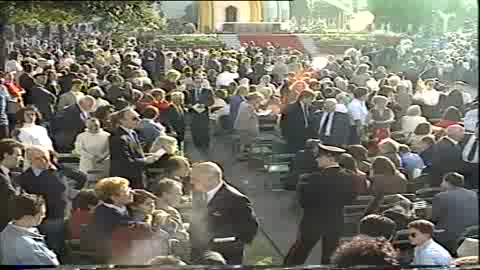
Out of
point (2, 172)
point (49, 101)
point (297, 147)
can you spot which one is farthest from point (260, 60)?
point (2, 172)

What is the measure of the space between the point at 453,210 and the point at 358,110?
15.3 inches

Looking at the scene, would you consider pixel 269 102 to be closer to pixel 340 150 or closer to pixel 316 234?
pixel 340 150

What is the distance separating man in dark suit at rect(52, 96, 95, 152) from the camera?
82.7 inches

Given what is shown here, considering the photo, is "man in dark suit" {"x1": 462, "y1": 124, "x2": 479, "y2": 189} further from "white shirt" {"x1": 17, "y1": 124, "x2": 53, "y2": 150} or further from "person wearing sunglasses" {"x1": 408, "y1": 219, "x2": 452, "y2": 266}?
"white shirt" {"x1": 17, "y1": 124, "x2": 53, "y2": 150}

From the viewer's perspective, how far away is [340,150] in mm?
→ 2162

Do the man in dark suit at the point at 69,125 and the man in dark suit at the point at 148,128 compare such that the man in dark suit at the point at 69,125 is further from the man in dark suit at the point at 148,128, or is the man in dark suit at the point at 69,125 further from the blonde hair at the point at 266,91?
the blonde hair at the point at 266,91

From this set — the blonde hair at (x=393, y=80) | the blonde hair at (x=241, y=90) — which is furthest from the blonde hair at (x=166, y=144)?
the blonde hair at (x=393, y=80)

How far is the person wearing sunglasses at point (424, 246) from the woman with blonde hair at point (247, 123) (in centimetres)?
51

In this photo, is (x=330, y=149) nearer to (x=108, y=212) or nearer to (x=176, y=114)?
(x=176, y=114)

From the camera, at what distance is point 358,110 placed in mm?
2156

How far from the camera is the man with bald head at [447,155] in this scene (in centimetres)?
219

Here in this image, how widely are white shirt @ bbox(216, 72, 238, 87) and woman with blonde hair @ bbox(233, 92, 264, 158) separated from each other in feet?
0.24

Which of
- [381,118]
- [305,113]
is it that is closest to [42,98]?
[305,113]

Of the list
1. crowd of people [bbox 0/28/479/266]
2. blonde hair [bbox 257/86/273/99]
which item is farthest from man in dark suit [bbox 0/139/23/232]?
blonde hair [bbox 257/86/273/99]
